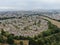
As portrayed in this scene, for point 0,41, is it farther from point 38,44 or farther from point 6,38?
point 38,44

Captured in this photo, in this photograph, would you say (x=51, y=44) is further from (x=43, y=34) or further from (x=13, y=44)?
(x=43, y=34)

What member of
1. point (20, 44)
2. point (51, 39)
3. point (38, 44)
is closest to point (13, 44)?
point (20, 44)

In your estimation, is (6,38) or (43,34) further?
(43,34)

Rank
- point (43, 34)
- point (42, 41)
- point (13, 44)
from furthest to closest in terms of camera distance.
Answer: point (43, 34)
point (42, 41)
point (13, 44)

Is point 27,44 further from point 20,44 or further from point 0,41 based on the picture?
point 0,41

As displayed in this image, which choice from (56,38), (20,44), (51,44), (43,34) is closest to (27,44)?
(20,44)

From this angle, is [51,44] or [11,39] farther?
[11,39]

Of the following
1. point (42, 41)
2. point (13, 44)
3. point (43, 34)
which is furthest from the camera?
point (43, 34)

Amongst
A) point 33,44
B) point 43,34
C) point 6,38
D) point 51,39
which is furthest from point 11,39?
point 43,34
